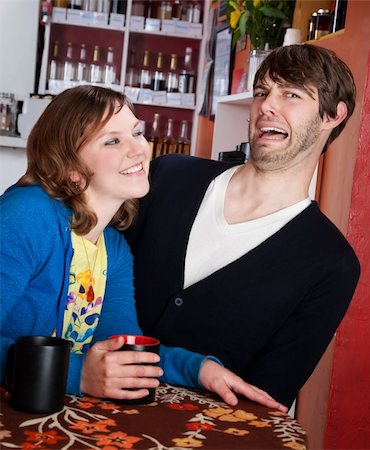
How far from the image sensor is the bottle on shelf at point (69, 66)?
232 inches

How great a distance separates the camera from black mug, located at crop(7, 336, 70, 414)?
106cm

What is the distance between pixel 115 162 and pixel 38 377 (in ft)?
1.70

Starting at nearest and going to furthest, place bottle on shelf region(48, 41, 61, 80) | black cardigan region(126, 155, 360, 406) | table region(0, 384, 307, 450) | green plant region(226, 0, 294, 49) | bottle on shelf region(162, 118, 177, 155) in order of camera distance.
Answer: table region(0, 384, 307, 450)
black cardigan region(126, 155, 360, 406)
green plant region(226, 0, 294, 49)
bottle on shelf region(162, 118, 177, 155)
bottle on shelf region(48, 41, 61, 80)

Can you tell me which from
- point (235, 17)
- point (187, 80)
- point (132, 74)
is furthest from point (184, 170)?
point (132, 74)

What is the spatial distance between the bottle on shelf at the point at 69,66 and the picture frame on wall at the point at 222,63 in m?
1.47

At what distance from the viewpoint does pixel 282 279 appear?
1682 millimetres

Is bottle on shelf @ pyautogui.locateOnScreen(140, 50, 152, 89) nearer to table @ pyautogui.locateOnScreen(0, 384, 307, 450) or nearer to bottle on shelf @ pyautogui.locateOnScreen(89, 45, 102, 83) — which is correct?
bottle on shelf @ pyautogui.locateOnScreen(89, 45, 102, 83)

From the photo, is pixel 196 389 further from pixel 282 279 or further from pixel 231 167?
pixel 231 167

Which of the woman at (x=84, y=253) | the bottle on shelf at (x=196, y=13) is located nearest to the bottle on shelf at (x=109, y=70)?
the bottle on shelf at (x=196, y=13)

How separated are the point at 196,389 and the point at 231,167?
29.8 inches

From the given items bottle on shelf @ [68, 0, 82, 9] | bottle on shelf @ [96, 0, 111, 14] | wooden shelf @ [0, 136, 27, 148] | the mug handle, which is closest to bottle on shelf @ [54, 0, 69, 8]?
bottle on shelf @ [68, 0, 82, 9]

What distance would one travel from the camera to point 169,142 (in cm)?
590

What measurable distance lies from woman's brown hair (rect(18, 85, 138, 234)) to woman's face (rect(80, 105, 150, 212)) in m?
0.02

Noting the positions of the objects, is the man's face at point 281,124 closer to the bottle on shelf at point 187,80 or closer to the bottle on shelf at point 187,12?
the bottle on shelf at point 187,80
